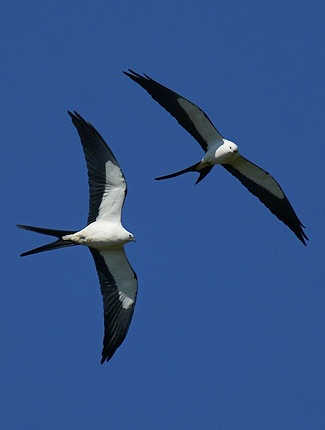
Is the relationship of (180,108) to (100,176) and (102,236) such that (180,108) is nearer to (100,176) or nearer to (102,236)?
(100,176)

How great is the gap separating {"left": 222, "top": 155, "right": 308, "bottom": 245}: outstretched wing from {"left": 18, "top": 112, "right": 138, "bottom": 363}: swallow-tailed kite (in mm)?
3236

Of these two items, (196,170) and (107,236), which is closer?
(107,236)

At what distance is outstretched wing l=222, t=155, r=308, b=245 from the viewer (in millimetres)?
18859

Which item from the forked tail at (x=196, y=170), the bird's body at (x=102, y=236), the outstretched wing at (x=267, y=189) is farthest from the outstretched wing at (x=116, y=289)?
the outstretched wing at (x=267, y=189)

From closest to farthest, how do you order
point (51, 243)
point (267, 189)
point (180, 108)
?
point (51, 243), point (180, 108), point (267, 189)

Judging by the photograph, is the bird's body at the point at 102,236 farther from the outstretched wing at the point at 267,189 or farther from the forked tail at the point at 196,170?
the outstretched wing at the point at 267,189

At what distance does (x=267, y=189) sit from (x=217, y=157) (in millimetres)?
1441

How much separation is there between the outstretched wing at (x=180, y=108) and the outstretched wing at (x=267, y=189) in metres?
0.91

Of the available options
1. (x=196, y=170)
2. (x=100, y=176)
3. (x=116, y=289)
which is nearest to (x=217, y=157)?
(x=196, y=170)

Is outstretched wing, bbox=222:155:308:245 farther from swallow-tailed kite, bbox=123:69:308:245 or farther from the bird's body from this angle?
the bird's body

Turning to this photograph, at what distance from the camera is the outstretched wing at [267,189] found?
61.9 feet

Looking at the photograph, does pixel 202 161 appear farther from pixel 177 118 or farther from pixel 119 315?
pixel 119 315

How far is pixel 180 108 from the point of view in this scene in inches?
706

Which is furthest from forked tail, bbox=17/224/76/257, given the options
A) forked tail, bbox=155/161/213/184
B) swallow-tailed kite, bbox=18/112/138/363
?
forked tail, bbox=155/161/213/184
